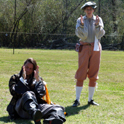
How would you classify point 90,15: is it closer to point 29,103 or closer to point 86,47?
point 86,47

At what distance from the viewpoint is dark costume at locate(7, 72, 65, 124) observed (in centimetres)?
386

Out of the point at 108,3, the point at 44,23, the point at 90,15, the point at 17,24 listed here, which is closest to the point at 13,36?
the point at 17,24

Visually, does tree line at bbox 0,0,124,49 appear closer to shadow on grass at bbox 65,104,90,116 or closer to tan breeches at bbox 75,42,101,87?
tan breeches at bbox 75,42,101,87

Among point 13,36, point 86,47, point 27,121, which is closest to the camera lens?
point 27,121

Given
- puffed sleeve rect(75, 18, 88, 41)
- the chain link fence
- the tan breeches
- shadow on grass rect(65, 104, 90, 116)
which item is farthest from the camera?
the chain link fence

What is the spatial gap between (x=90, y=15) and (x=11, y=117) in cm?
229

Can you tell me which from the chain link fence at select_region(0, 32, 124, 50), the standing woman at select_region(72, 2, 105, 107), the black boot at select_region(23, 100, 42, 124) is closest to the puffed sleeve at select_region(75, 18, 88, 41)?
the standing woman at select_region(72, 2, 105, 107)

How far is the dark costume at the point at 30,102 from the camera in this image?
386 cm

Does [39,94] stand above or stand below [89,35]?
below

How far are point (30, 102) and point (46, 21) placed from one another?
2968 centimetres

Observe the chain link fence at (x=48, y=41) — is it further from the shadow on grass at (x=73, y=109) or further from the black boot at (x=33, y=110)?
the black boot at (x=33, y=110)

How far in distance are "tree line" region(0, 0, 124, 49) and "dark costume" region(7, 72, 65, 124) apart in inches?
1046

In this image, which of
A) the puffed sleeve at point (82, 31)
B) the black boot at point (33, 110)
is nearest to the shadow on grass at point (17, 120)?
the black boot at point (33, 110)

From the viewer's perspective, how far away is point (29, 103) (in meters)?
3.90
